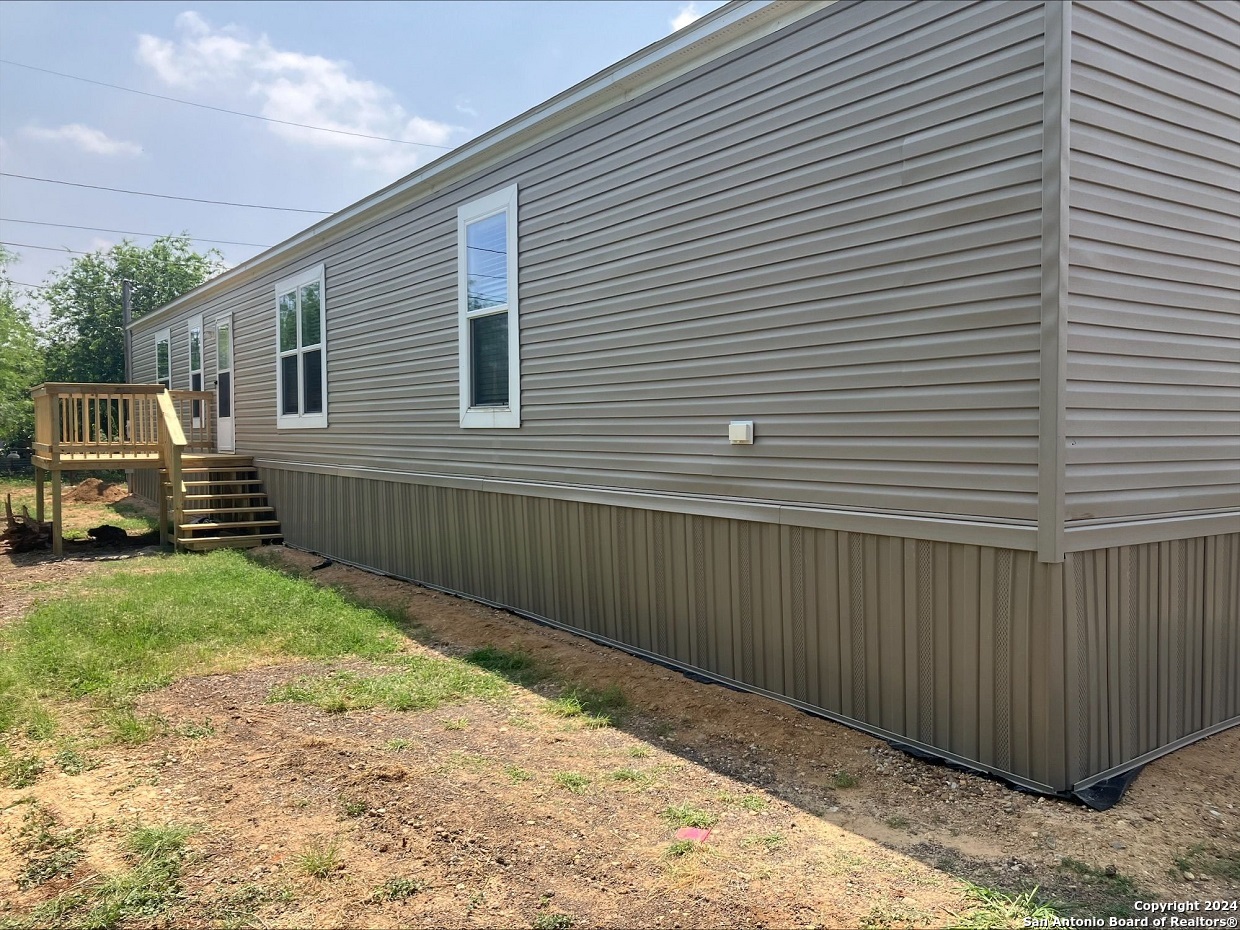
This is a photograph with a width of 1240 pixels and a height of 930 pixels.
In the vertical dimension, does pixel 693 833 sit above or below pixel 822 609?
below

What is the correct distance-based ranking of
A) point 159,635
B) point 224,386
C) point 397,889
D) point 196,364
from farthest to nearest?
point 196,364, point 224,386, point 159,635, point 397,889

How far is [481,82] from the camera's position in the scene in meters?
A: 21.8

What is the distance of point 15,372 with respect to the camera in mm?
22203

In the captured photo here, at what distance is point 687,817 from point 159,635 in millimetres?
4415

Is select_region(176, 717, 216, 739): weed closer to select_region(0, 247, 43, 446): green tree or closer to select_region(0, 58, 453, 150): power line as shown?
select_region(0, 58, 453, 150): power line

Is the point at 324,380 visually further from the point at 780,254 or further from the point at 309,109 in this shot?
the point at 309,109

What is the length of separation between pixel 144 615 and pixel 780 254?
17.6 feet

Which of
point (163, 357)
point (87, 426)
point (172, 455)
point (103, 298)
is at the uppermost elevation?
point (103, 298)

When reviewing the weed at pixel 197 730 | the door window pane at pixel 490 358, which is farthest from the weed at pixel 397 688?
the door window pane at pixel 490 358

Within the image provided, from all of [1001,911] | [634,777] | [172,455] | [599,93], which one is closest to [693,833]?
[634,777]

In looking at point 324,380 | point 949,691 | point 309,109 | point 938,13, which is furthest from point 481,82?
point 949,691

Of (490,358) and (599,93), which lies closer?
(599,93)

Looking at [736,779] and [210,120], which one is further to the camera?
[210,120]

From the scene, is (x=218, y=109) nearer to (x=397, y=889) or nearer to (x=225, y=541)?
(x=225, y=541)
